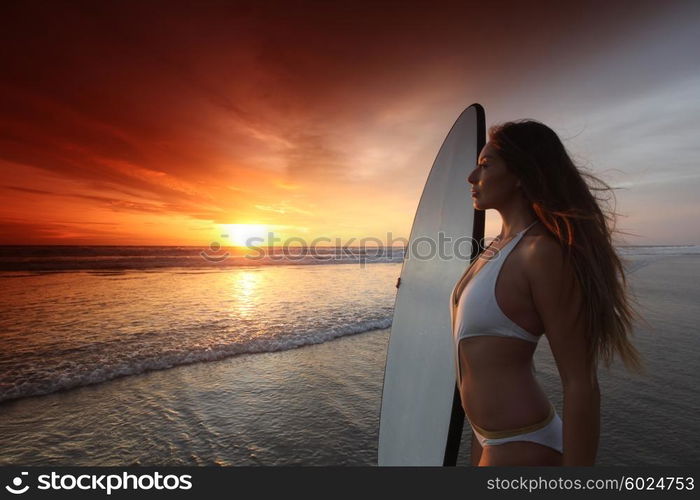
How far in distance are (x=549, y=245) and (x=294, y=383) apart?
416 cm

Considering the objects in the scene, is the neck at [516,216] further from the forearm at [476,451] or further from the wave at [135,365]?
the wave at [135,365]

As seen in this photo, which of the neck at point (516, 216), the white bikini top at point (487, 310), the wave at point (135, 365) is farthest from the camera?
the wave at point (135, 365)

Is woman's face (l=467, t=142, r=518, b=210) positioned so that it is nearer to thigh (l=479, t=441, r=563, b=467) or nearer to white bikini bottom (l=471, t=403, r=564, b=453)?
white bikini bottom (l=471, t=403, r=564, b=453)

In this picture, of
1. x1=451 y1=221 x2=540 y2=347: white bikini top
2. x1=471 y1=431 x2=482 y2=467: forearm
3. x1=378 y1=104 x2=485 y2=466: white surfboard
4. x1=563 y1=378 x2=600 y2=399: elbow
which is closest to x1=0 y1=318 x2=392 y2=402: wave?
x1=378 y1=104 x2=485 y2=466: white surfboard

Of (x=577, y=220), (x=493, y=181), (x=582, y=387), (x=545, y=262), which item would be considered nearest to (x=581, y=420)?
(x=582, y=387)

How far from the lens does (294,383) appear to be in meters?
4.41

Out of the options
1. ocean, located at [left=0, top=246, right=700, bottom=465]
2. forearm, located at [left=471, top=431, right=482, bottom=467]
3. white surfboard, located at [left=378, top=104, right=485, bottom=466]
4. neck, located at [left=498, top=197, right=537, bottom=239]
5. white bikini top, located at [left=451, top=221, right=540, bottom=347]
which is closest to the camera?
→ white bikini top, located at [left=451, top=221, right=540, bottom=347]

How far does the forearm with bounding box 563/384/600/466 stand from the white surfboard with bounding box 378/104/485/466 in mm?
658

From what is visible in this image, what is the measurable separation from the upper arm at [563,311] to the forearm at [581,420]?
0.03 metres

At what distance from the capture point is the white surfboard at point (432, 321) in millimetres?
1786

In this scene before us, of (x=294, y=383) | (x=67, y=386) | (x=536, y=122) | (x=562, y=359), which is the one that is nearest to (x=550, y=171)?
(x=536, y=122)

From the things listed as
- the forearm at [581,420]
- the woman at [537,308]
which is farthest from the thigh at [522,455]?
→ the forearm at [581,420]

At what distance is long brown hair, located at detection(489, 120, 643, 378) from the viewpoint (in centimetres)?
96

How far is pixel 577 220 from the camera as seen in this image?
3.39 feet
